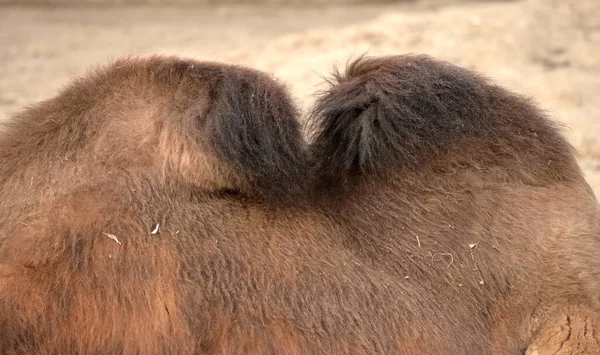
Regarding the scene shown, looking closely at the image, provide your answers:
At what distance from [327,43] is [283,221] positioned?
3649 mm

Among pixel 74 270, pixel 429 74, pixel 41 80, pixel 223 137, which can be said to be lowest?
pixel 41 80

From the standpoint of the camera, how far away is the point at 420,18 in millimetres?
6188

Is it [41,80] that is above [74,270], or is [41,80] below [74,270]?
below

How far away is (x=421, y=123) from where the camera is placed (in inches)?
99.2

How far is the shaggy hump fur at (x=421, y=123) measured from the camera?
8.07ft

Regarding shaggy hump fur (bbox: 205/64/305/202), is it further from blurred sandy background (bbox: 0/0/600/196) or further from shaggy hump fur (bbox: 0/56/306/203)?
blurred sandy background (bbox: 0/0/600/196)

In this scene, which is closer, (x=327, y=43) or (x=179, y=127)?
(x=179, y=127)

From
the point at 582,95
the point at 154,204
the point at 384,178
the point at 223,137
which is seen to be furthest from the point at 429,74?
the point at 582,95

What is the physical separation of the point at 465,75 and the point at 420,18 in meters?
3.67

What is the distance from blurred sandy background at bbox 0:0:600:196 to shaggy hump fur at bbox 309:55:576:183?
1.57 metres

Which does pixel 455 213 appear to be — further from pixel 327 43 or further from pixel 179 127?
pixel 327 43

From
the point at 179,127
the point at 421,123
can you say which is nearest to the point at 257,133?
the point at 179,127

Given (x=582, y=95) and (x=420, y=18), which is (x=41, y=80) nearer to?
(x=420, y=18)

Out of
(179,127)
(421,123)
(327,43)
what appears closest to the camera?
(179,127)
